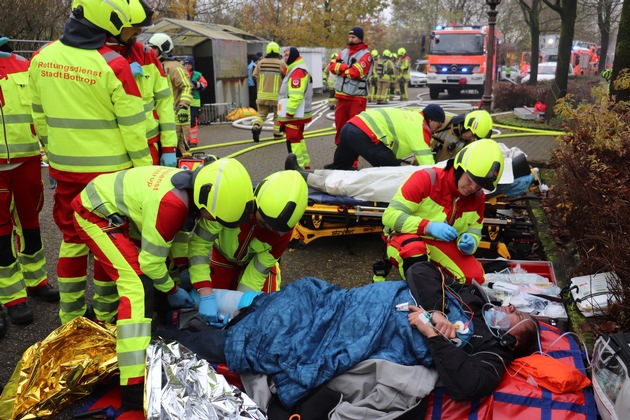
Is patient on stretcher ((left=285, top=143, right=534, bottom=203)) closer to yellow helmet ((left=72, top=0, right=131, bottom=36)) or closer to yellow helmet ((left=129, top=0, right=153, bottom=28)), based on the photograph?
yellow helmet ((left=129, top=0, right=153, bottom=28))

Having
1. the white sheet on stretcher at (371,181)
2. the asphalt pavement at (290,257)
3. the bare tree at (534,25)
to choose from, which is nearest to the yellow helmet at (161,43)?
the asphalt pavement at (290,257)

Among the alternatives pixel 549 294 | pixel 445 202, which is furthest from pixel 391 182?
pixel 549 294

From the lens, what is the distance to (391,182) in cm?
Answer: 513

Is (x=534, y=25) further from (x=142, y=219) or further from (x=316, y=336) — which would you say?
(x=142, y=219)

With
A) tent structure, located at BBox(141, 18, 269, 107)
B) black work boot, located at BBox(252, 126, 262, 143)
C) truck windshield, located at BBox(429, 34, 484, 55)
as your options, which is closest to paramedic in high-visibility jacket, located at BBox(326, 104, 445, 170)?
black work boot, located at BBox(252, 126, 262, 143)

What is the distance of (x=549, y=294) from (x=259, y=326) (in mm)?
2095

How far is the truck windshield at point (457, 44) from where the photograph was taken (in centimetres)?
1930

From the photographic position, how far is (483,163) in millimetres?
3816

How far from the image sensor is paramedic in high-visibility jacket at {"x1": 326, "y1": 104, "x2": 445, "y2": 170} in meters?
Answer: 5.63

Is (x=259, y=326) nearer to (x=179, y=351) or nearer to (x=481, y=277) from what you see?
(x=179, y=351)

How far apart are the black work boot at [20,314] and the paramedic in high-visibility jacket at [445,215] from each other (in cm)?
255

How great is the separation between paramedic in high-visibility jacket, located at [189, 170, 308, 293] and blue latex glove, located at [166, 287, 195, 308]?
5.0 inches

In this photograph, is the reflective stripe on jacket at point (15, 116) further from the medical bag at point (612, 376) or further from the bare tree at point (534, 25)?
the bare tree at point (534, 25)

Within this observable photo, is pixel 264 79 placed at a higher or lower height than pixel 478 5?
lower
